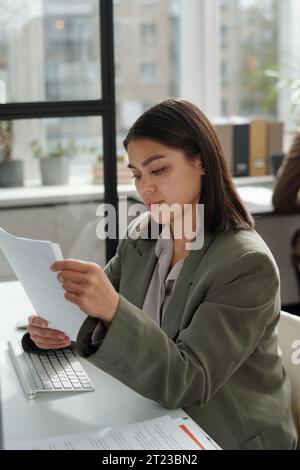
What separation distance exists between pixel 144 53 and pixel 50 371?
3289 millimetres

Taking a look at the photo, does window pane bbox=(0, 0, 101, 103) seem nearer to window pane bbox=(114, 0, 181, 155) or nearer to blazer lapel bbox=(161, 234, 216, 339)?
window pane bbox=(114, 0, 181, 155)

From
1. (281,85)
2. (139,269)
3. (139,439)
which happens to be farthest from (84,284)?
(281,85)

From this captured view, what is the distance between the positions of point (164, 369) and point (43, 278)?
241mm

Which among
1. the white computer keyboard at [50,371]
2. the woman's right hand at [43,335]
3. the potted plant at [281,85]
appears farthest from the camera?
the potted plant at [281,85]

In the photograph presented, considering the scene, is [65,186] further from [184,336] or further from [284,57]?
[284,57]

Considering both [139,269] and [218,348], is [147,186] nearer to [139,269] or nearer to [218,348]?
[139,269]

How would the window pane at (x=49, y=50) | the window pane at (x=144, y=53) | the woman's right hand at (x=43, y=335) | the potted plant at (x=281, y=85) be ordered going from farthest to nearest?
the window pane at (x=144, y=53)
the potted plant at (x=281, y=85)
the window pane at (x=49, y=50)
the woman's right hand at (x=43, y=335)

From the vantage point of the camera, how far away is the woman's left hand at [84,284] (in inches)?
44.3

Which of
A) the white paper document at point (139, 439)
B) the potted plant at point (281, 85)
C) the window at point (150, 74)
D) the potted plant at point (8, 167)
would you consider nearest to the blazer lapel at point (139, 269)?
the white paper document at point (139, 439)

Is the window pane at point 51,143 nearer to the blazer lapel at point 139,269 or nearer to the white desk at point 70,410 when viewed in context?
the blazer lapel at point 139,269

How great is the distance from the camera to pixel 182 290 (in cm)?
144

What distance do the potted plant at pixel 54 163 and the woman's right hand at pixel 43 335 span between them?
3.25 ft

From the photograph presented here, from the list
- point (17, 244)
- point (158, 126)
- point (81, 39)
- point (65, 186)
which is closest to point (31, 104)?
point (65, 186)

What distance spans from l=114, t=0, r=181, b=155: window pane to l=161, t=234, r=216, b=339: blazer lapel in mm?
2997
